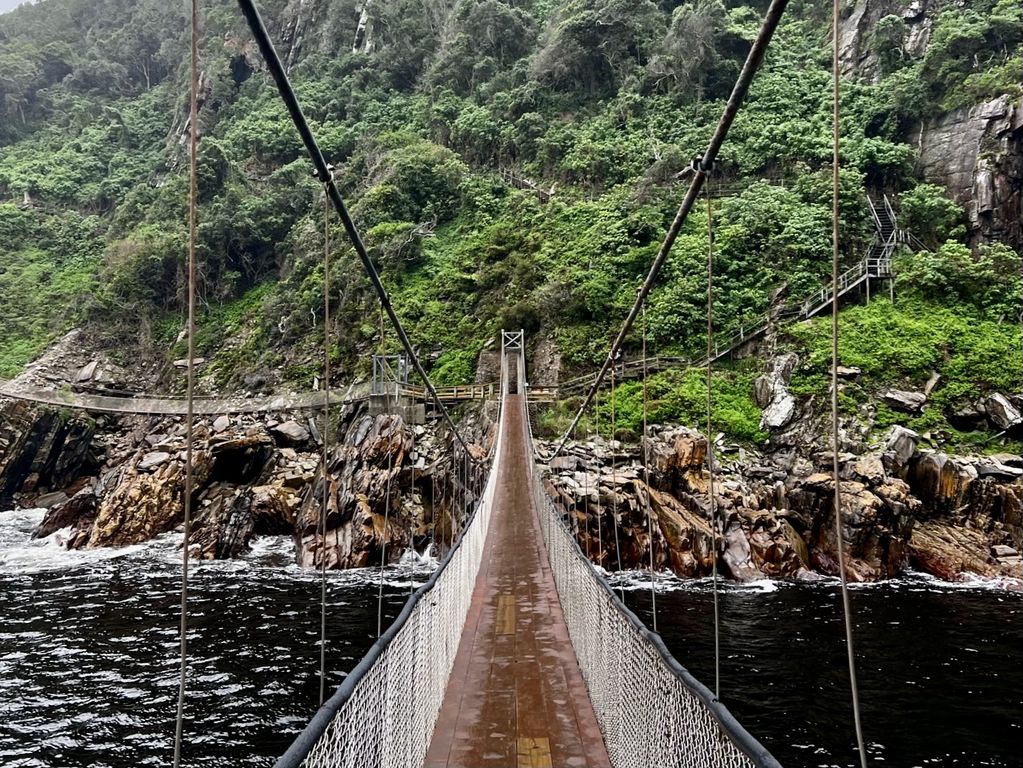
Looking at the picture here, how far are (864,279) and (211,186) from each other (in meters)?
21.1

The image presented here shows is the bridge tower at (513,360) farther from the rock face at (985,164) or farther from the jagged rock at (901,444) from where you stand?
the rock face at (985,164)

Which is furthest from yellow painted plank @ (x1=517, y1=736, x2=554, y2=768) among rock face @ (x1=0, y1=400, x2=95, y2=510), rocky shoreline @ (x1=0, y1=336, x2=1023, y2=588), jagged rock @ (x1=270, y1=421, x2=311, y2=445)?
rock face @ (x1=0, y1=400, x2=95, y2=510)

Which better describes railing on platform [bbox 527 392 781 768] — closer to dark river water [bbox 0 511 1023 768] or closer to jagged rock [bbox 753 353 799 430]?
dark river water [bbox 0 511 1023 768]

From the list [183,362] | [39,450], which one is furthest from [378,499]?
[183,362]

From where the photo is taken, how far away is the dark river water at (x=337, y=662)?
4.71 m

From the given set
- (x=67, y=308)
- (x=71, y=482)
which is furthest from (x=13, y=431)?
(x=67, y=308)

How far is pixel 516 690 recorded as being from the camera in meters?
3.29

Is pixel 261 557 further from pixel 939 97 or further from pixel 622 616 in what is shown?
pixel 939 97

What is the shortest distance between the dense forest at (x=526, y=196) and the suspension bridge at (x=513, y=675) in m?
9.13

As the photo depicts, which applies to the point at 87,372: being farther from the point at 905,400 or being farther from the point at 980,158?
the point at 980,158

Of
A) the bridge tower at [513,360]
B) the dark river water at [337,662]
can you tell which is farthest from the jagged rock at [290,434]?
the dark river water at [337,662]

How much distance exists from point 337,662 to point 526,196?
665 inches

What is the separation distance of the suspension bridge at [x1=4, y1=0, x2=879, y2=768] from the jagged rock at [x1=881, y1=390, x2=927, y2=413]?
377 inches

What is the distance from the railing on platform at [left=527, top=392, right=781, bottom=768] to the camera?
63.3 inches
